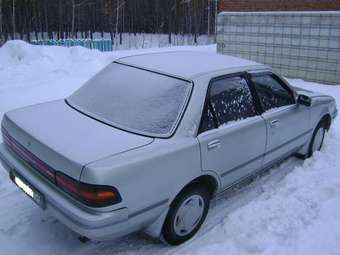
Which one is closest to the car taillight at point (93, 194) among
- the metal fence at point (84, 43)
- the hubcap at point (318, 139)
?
the hubcap at point (318, 139)

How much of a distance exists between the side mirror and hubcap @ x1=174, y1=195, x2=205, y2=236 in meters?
1.83

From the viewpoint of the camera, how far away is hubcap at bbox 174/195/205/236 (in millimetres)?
3098

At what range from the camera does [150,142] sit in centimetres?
279

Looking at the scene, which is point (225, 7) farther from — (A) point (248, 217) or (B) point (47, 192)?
(B) point (47, 192)

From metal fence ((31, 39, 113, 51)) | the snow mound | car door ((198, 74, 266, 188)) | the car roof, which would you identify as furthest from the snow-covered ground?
metal fence ((31, 39, 113, 51))

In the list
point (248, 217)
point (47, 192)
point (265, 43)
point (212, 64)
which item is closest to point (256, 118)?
point (212, 64)

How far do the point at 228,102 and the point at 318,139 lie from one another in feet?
7.29

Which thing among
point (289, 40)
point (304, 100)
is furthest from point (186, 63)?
point (289, 40)

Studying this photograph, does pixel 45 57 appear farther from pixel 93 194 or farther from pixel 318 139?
pixel 93 194

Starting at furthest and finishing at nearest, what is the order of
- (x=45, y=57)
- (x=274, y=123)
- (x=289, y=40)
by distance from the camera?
(x=45, y=57)
(x=289, y=40)
(x=274, y=123)

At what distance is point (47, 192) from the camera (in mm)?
2744

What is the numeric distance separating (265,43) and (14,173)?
9308mm

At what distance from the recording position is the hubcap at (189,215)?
3098mm

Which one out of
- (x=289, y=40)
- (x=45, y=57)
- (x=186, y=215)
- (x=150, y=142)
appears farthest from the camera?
(x=45, y=57)
